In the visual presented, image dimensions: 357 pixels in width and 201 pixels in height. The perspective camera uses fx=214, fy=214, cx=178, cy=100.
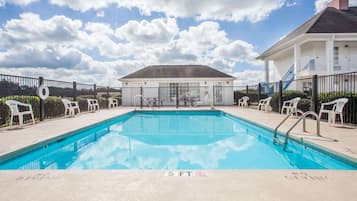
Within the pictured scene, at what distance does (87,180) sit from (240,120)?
720 cm

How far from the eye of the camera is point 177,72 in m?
18.6

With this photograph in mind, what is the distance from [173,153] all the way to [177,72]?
14427 millimetres

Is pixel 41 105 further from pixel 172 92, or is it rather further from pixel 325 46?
pixel 325 46

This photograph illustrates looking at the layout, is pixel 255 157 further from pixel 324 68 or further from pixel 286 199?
pixel 324 68

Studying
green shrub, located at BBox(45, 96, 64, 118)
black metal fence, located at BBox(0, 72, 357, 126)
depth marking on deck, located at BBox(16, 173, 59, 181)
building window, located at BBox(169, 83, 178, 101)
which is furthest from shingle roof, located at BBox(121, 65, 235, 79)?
depth marking on deck, located at BBox(16, 173, 59, 181)

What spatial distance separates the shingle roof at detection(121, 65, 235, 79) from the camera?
693 inches

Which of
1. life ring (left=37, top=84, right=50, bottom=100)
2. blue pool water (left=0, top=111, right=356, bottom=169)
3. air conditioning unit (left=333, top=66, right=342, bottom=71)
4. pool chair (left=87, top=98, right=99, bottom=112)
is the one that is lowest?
blue pool water (left=0, top=111, right=356, bottom=169)

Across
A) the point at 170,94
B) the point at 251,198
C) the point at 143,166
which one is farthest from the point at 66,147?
the point at 170,94

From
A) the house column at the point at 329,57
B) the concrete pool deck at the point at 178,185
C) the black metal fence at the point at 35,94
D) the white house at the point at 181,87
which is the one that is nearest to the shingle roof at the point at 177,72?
the white house at the point at 181,87

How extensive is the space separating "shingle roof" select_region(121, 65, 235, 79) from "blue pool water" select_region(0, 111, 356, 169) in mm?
11186

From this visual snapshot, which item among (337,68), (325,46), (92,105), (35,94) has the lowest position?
(92,105)

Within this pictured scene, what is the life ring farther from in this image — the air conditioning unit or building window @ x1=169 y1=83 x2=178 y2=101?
the air conditioning unit

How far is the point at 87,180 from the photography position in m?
2.42

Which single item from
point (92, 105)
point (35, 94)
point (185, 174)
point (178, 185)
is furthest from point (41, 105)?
point (178, 185)
